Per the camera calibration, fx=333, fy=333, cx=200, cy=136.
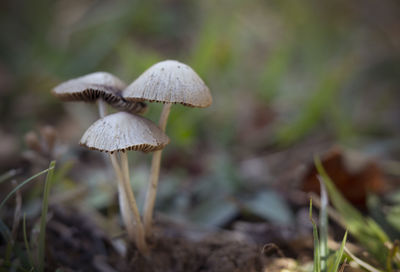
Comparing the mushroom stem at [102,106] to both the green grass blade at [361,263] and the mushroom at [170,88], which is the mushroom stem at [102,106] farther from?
the green grass blade at [361,263]

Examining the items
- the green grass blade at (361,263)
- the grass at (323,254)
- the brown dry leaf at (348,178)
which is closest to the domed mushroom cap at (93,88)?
the grass at (323,254)

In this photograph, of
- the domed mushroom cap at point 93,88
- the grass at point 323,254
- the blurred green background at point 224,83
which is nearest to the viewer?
the grass at point 323,254

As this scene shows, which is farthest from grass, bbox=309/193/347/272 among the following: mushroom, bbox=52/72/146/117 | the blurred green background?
mushroom, bbox=52/72/146/117

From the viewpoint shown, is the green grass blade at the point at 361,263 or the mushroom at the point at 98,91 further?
the mushroom at the point at 98,91

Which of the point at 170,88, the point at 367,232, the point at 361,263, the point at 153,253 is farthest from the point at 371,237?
the point at 170,88

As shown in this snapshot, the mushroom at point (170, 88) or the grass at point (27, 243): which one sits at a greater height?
the mushroom at point (170, 88)

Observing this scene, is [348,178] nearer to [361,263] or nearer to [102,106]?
[361,263]

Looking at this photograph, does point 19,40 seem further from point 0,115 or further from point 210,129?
point 210,129
